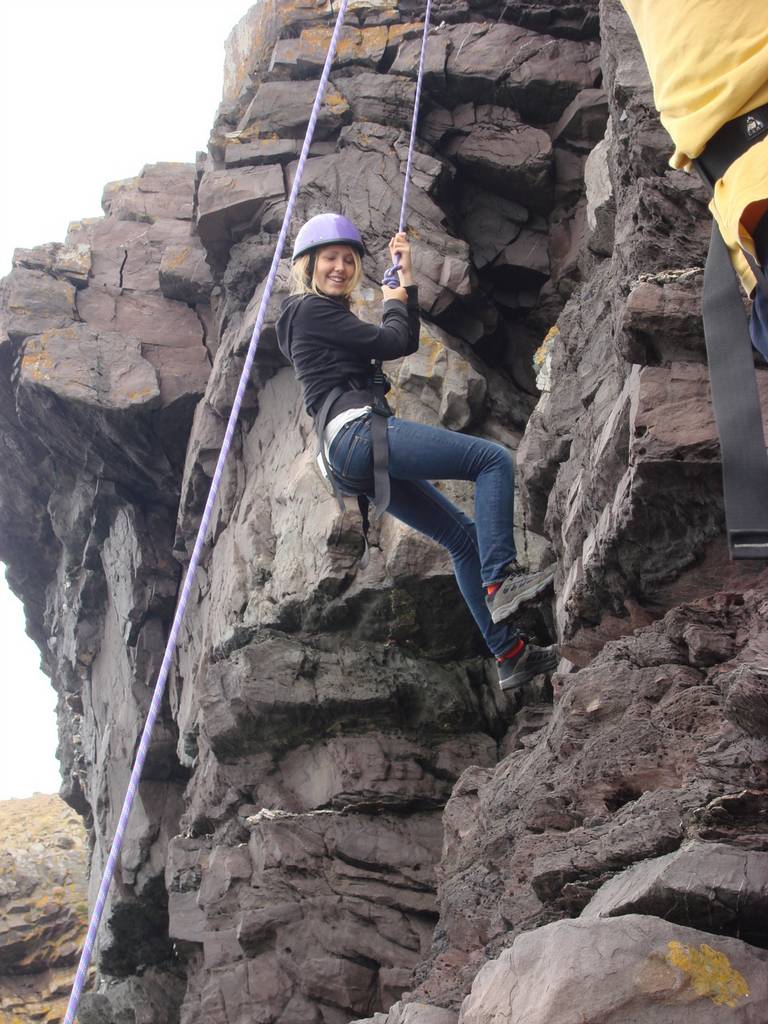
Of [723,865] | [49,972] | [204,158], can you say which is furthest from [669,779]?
[49,972]

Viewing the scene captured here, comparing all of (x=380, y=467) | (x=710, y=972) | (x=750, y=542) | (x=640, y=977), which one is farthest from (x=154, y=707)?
(x=750, y=542)

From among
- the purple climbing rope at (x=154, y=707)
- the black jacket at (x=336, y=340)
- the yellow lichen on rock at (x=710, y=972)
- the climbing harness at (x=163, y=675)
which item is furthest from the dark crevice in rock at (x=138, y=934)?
the yellow lichen on rock at (x=710, y=972)

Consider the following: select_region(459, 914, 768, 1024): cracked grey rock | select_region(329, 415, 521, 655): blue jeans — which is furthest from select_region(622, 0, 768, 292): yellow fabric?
select_region(329, 415, 521, 655): blue jeans

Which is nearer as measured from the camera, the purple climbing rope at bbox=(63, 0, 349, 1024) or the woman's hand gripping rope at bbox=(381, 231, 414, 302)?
the purple climbing rope at bbox=(63, 0, 349, 1024)

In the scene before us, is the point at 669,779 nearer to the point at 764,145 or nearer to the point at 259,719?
the point at 764,145

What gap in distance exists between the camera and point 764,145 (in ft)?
11.0

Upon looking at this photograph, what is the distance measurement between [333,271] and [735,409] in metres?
5.45

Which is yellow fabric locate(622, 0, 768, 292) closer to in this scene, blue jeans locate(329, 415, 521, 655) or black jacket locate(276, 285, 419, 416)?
blue jeans locate(329, 415, 521, 655)

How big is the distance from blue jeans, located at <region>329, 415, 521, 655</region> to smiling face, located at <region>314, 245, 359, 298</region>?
44.9 inches

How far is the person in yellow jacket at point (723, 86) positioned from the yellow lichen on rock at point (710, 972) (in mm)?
2230

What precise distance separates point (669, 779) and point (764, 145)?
10.4ft

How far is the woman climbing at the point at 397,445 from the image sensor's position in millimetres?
8164

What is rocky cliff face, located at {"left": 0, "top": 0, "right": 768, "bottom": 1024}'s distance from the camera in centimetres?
529

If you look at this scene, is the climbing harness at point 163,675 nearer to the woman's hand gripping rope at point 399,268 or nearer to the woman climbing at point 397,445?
the woman climbing at point 397,445
